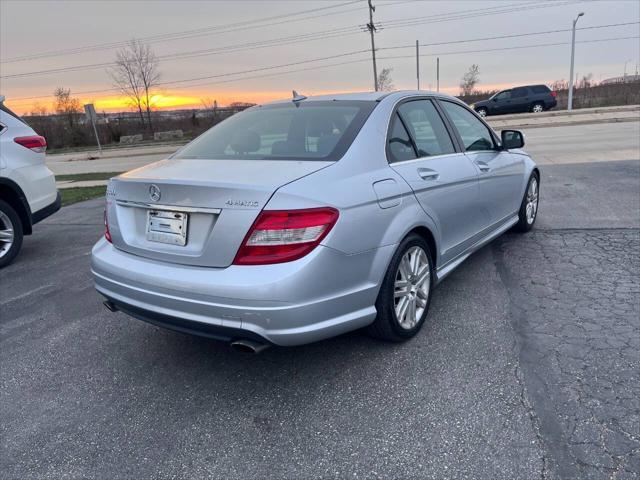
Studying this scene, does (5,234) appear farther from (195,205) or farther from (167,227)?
(195,205)

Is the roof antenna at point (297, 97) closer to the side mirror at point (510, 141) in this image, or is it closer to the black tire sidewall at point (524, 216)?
the side mirror at point (510, 141)

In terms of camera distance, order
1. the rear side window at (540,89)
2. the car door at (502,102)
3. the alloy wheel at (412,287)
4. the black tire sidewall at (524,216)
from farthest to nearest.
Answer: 1. the car door at (502,102)
2. the rear side window at (540,89)
3. the black tire sidewall at (524,216)
4. the alloy wheel at (412,287)

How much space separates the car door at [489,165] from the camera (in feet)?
13.8

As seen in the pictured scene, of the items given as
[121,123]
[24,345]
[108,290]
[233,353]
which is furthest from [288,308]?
[121,123]

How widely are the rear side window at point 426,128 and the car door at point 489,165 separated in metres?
0.23

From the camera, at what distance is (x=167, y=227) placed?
9.00 feet

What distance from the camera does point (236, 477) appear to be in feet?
7.31

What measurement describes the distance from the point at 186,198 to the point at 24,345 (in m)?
2.07

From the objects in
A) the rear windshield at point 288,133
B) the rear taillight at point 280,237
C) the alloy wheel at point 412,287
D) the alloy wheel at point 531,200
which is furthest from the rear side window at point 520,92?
the rear taillight at point 280,237

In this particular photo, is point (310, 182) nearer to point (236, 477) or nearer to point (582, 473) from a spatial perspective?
point (236, 477)

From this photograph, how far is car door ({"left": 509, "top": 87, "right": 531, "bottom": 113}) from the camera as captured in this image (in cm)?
3100

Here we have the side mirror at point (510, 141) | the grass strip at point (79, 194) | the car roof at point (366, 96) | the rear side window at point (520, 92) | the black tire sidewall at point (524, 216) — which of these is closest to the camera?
the car roof at point (366, 96)

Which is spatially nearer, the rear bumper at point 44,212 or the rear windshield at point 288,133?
the rear windshield at point 288,133

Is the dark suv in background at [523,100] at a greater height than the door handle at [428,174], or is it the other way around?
the door handle at [428,174]
